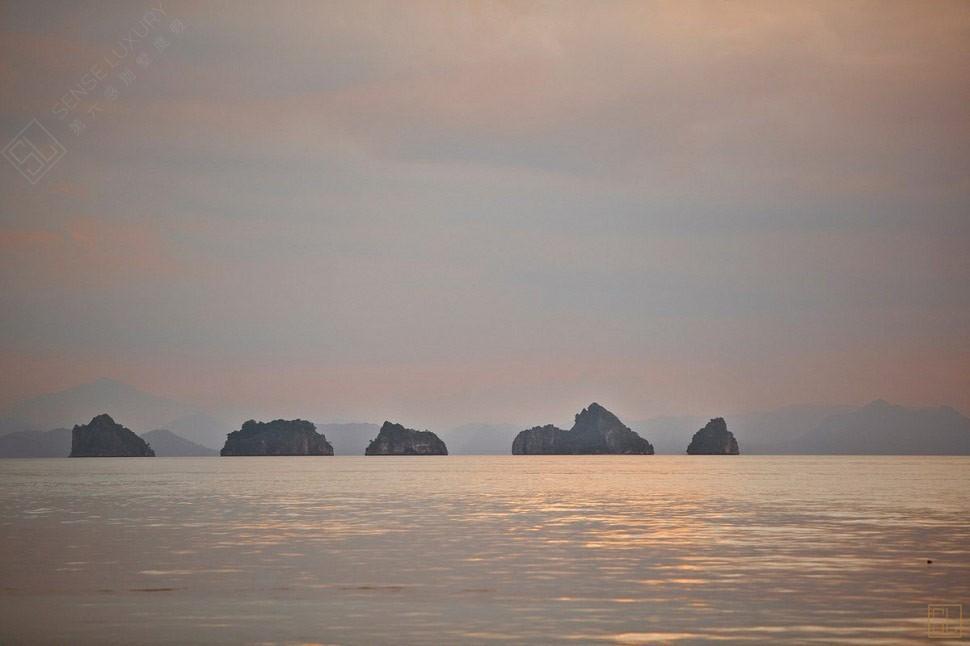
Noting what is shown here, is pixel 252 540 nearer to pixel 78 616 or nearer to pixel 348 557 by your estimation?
pixel 348 557

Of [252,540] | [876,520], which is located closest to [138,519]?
[252,540]

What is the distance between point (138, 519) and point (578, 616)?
45.8 m

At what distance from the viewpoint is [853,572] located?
3941cm

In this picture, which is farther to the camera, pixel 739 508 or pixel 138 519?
pixel 739 508

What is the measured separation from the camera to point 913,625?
28.2 m

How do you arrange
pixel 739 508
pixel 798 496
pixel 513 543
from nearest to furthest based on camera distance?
1. pixel 513 543
2. pixel 739 508
3. pixel 798 496

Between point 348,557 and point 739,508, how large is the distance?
44.8 m

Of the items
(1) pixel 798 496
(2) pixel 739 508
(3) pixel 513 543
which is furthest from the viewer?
(1) pixel 798 496

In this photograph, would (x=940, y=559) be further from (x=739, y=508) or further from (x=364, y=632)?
(x=739, y=508)

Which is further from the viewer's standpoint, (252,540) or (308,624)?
(252,540)

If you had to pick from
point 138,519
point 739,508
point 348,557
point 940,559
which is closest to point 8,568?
point 348,557

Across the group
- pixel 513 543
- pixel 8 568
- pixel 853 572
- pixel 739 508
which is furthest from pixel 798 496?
pixel 8 568

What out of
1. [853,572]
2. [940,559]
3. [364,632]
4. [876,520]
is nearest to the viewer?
[364,632]

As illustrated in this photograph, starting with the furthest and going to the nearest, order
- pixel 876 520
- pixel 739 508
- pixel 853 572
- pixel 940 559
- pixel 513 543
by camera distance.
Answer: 1. pixel 739 508
2. pixel 876 520
3. pixel 513 543
4. pixel 940 559
5. pixel 853 572
